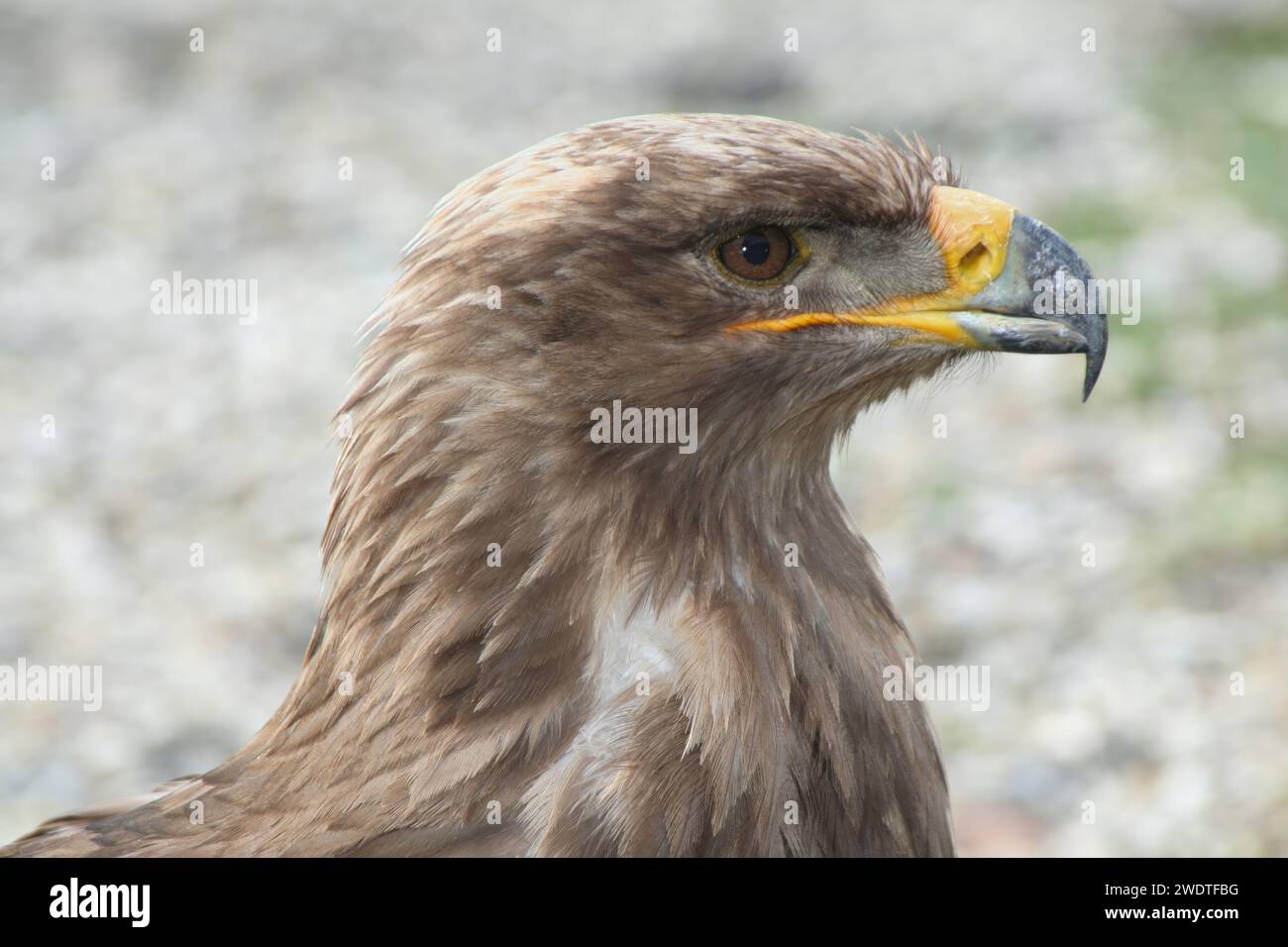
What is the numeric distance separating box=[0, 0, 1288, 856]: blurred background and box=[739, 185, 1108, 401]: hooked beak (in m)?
0.50

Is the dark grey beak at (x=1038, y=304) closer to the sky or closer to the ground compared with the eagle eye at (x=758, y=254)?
closer to the ground

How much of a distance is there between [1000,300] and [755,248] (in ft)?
1.43

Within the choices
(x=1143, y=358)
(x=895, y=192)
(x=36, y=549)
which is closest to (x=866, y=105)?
(x=1143, y=358)

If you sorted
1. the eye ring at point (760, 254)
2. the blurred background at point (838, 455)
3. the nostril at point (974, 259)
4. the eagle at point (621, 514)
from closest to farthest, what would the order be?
the eagle at point (621, 514), the eye ring at point (760, 254), the nostril at point (974, 259), the blurred background at point (838, 455)

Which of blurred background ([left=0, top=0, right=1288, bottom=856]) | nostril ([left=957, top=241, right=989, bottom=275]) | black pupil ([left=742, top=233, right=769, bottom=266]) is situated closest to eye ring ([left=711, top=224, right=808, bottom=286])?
black pupil ([left=742, top=233, right=769, bottom=266])

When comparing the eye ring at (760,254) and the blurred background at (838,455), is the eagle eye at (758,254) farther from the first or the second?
the blurred background at (838,455)

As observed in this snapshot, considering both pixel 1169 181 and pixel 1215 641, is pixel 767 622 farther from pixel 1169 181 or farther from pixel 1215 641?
pixel 1169 181

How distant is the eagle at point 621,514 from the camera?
274 cm

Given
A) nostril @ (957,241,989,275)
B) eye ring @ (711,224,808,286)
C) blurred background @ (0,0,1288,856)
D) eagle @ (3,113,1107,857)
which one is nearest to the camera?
eagle @ (3,113,1107,857)

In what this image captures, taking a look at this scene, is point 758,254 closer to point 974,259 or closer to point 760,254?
point 760,254

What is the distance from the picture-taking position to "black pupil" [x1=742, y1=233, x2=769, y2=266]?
2889 mm

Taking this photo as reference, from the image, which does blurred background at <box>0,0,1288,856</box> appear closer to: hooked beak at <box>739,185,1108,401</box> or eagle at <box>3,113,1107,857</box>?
hooked beak at <box>739,185,1108,401</box>

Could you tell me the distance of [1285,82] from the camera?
1002cm

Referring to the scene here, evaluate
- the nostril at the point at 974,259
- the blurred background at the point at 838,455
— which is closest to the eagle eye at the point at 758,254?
the nostril at the point at 974,259
